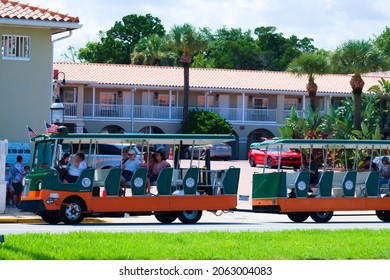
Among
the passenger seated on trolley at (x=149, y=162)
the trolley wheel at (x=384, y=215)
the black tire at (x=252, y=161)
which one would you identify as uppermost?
the passenger seated on trolley at (x=149, y=162)

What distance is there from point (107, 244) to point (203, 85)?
51.8 meters

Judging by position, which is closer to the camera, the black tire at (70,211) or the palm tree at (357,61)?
the black tire at (70,211)

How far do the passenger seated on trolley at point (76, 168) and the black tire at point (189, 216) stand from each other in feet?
8.78

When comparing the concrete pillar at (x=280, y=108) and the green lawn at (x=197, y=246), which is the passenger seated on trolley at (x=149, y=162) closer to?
the green lawn at (x=197, y=246)

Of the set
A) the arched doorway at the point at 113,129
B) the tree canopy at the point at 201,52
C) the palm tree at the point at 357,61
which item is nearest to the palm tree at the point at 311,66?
the palm tree at the point at 357,61

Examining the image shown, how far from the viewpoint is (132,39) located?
3932 inches

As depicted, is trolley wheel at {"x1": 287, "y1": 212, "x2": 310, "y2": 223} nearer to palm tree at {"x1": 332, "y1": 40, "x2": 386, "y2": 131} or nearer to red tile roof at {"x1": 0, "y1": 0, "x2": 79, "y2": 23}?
red tile roof at {"x1": 0, "y1": 0, "x2": 79, "y2": 23}

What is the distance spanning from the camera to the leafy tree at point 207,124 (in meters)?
64.8

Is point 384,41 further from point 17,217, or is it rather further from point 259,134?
point 17,217

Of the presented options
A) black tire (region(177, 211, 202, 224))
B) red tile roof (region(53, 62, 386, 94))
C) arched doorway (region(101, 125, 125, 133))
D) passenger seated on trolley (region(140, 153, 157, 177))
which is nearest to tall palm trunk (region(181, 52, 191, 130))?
red tile roof (region(53, 62, 386, 94))

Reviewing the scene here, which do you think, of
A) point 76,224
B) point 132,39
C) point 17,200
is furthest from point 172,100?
point 76,224

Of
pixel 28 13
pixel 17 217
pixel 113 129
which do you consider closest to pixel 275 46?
pixel 113 129

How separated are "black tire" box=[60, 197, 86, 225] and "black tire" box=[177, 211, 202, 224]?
2.55 metres

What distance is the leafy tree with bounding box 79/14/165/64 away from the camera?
93.1 metres
